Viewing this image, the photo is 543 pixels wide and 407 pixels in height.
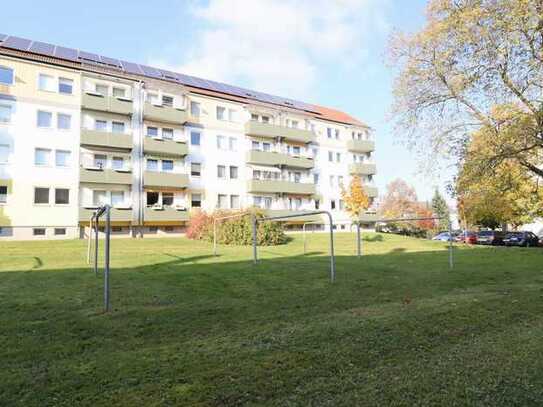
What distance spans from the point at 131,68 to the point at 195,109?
6.49m

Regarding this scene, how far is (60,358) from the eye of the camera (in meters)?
4.33

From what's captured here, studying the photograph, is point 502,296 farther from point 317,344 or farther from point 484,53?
point 484,53

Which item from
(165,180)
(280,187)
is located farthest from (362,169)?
(165,180)

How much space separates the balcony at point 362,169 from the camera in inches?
1773

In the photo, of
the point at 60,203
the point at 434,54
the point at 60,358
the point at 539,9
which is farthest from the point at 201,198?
the point at 60,358

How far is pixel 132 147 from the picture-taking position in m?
30.4

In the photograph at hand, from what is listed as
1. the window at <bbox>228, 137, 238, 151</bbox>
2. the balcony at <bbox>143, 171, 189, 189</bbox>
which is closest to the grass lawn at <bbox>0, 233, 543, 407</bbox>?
the balcony at <bbox>143, 171, 189, 189</bbox>

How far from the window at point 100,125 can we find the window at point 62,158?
117 inches

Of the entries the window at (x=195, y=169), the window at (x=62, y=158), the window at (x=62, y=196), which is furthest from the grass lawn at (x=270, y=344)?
the window at (x=195, y=169)

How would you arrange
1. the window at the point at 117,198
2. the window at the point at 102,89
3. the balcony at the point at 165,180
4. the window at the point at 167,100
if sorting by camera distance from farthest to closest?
the window at the point at 167,100 < the balcony at the point at 165,180 < the window at the point at 117,198 < the window at the point at 102,89

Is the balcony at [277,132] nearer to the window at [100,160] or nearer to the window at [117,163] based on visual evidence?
the window at [117,163]

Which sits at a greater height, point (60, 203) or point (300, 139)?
point (300, 139)

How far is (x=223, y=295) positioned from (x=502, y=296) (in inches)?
226

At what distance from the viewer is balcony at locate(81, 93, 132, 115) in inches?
1121
